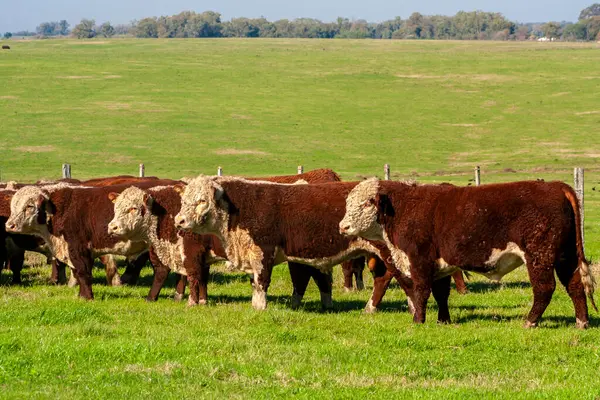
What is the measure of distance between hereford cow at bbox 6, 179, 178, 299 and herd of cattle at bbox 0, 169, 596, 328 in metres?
0.02

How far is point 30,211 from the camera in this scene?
14133 mm

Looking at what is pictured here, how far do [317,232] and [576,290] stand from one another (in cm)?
315

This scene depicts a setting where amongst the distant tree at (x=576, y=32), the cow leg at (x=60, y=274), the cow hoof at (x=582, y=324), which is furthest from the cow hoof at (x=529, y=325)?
the distant tree at (x=576, y=32)

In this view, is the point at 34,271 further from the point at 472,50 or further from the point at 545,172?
the point at 472,50

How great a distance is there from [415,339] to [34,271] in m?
9.01

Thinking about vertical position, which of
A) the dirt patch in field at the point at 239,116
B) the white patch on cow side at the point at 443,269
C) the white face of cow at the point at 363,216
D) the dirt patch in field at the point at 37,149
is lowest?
the dirt patch in field at the point at 37,149

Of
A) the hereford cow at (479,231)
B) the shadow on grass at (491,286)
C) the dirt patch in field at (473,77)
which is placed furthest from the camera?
the dirt patch in field at (473,77)

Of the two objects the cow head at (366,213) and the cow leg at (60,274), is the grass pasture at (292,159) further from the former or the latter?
the cow head at (366,213)

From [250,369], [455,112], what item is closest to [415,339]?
[250,369]

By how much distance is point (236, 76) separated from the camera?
80.2 meters

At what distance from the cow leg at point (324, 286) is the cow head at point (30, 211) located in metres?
3.81

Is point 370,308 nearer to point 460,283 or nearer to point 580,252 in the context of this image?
point 460,283

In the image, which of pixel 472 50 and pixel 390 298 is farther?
pixel 472 50

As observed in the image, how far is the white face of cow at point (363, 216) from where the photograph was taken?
11961 millimetres
